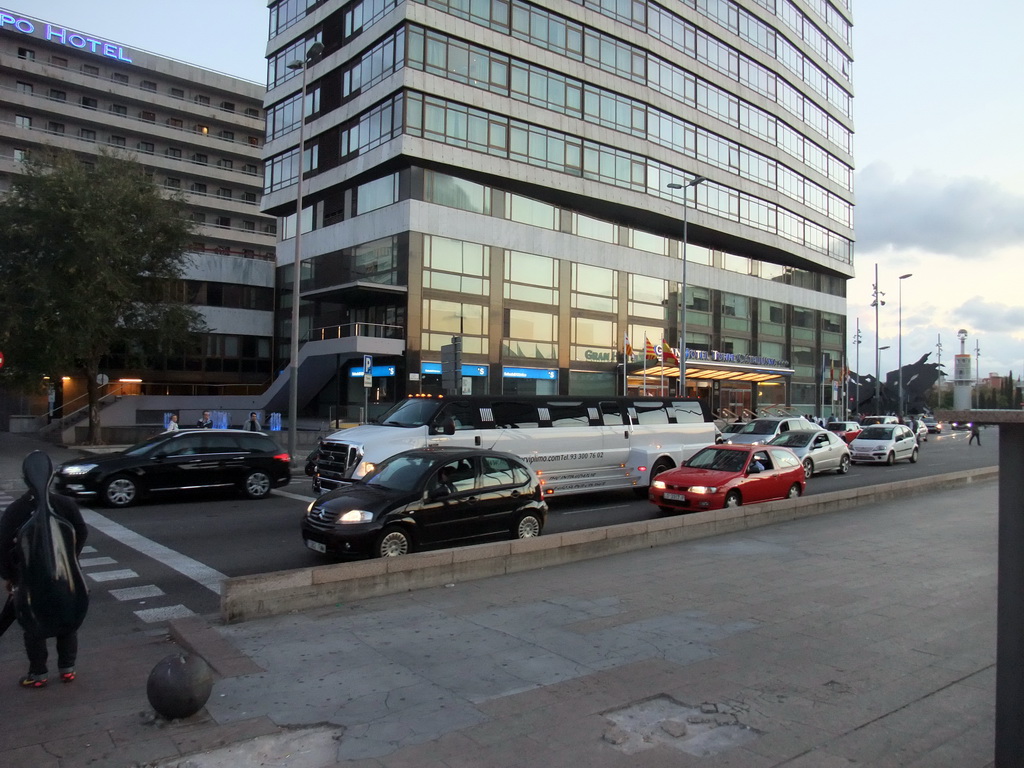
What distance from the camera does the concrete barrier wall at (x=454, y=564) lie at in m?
7.34

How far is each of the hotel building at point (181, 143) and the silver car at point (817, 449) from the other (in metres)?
35.4

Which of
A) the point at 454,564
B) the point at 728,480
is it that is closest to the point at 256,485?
the point at 454,564

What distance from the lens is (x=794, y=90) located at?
58.2 meters

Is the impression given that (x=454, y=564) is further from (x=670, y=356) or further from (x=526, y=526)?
(x=670, y=356)

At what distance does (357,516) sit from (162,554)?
3433 millimetres

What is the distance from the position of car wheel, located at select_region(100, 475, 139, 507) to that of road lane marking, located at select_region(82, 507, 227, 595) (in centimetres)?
110

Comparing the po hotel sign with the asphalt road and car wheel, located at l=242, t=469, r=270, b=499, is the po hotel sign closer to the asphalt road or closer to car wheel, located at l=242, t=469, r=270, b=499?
the asphalt road

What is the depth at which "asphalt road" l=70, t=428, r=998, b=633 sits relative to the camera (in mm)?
8320

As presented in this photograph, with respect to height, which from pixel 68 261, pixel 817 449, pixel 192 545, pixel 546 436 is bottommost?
pixel 192 545

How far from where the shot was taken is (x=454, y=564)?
28.8 feet

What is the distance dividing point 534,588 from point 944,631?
160 inches

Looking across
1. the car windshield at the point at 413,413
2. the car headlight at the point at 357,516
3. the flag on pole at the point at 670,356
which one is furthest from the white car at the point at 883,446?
the car headlight at the point at 357,516

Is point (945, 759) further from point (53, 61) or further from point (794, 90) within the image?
point (53, 61)

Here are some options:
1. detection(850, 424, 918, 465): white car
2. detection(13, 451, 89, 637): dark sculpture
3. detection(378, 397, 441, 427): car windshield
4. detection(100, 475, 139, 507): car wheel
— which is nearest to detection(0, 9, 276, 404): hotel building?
detection(100, 475, 139, 507): car wheel
